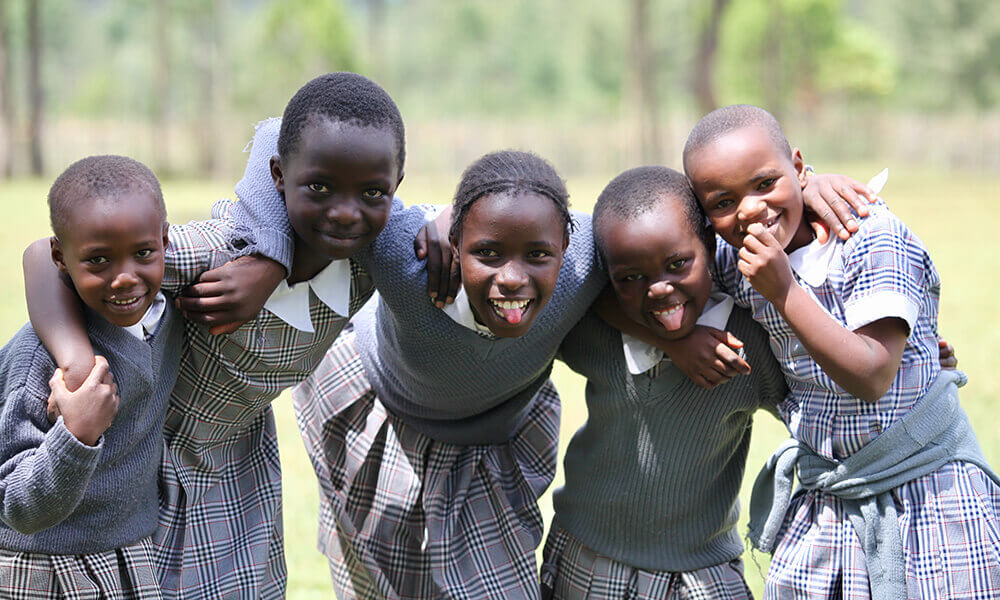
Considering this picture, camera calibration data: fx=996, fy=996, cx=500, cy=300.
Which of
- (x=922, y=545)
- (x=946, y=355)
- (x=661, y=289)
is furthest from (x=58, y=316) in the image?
(x=946, y=355)

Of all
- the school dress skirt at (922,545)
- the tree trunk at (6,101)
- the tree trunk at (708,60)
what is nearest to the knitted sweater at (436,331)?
the school dress skirt at (922,545)

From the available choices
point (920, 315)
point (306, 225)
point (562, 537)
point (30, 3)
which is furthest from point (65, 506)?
point (30, 3)

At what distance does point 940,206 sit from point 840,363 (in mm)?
13364

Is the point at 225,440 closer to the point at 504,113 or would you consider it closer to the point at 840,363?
the point at 840,363

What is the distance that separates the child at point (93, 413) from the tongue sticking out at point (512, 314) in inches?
28.3

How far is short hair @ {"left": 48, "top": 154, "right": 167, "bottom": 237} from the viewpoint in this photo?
6.35ft

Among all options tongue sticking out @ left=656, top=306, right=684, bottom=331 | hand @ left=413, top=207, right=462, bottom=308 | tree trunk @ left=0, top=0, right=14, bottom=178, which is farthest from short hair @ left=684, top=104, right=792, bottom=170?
tree trunk @ left=0, top=0, right=14, bottom=178

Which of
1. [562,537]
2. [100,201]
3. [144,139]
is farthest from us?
[144,139]

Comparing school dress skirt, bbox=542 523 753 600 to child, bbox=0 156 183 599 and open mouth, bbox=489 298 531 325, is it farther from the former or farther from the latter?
child, bbox=0 156 183 599

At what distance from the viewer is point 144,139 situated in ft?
77.6

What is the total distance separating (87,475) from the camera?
1.94 meters

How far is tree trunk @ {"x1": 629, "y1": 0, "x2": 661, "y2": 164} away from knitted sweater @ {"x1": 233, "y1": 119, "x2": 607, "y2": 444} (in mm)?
16848

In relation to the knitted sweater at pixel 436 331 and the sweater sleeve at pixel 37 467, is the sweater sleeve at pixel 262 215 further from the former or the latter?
the sweater sleeve at pixel 37 467

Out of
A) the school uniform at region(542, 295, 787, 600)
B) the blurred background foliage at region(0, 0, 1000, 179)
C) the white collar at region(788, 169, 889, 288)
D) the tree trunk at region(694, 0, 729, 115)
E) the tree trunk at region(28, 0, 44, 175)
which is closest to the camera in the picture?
the white collar at region(788, 169, 889, 288)
